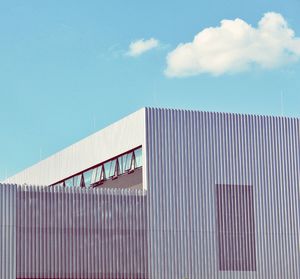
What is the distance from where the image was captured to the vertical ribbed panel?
5709cm

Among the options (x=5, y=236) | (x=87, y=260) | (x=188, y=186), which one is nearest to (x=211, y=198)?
(x=188, y=186)

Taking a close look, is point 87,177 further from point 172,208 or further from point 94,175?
point 172,208

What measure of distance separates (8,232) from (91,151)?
50.1 ft

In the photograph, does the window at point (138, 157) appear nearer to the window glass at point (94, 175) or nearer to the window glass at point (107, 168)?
the window glass at point (107, 168)

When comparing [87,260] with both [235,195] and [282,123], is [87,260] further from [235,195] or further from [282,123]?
[282,123]

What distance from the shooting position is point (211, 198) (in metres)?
64.2

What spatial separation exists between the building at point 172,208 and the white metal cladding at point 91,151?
0.14 metres

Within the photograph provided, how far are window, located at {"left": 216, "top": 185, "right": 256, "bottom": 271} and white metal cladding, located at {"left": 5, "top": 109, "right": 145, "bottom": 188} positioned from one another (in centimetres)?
720

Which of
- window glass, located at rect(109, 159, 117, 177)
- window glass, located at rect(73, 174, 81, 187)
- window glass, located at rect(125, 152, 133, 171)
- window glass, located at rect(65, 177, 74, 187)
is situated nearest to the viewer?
window glass, located at rect(125, 152, 133, 171)

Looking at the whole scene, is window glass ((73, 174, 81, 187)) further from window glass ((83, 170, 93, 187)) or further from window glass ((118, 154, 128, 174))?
window glass ((118, 154, 128, 174))

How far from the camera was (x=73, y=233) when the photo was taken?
59656mm

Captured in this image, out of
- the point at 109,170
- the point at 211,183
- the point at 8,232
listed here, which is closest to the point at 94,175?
the point at 109,170

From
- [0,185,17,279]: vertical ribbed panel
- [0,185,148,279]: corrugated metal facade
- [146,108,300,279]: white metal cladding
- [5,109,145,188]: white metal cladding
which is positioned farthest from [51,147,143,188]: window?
[0,185,17,279]: vertical ribbed panel

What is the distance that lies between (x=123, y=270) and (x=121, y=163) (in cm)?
957
